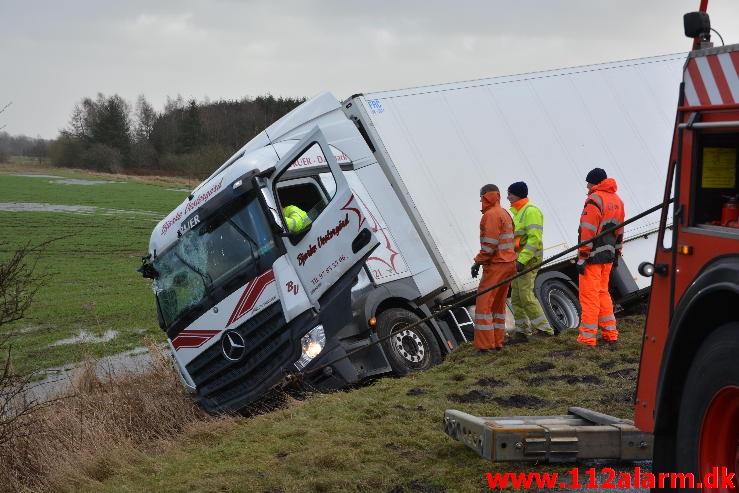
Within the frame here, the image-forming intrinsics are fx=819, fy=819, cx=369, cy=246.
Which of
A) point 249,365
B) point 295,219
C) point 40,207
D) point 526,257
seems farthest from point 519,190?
point 40,207

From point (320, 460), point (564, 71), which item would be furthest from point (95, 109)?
point (320, 460)

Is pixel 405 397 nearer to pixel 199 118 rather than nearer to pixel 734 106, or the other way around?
pixel 734 106

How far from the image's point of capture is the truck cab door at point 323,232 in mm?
7535

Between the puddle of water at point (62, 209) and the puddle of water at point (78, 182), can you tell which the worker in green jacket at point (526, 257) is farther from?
the puddle of water at point (78, 182)

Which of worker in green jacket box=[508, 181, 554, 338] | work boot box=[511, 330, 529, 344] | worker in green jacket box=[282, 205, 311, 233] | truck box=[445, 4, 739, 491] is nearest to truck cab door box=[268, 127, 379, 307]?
worker in green jacket box=[282, 205, 311, 233]

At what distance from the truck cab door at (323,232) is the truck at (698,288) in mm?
3980

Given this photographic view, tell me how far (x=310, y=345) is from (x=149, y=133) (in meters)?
60.1

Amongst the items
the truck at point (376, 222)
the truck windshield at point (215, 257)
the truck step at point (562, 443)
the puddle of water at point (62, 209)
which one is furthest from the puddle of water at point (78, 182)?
the truck step at point (562, 443)

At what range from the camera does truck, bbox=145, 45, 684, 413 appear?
775 cm

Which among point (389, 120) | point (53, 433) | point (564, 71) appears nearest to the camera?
point (53, 433)

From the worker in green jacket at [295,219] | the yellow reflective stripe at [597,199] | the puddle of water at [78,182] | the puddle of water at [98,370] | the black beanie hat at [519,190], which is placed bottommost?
the puddle of water at [98,370]

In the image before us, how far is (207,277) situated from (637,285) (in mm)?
5465

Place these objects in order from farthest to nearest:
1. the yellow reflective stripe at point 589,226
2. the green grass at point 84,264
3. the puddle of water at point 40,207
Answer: the puddle of water at point 40,207, the green grass at point 84,264, the yellow reflective stripe at point 589,226

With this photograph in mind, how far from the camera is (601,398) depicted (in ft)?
20.2
